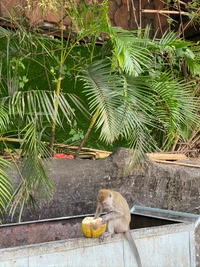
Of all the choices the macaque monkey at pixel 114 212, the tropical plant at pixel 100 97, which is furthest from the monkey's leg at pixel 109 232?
the tropical plant at pixel 100 97

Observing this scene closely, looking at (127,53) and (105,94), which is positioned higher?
(127,53)

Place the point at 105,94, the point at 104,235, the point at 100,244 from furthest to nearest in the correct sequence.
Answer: the point at 105,94 < the point at 104,235 < the point at 100,244

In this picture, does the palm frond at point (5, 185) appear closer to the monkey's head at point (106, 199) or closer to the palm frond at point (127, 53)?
the monkey's head at point (106, 199)

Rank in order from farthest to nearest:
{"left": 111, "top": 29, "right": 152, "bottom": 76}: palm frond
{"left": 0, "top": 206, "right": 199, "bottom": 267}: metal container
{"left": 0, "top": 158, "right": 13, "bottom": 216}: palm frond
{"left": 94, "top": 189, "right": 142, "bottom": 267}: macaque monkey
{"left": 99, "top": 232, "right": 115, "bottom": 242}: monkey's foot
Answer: {"left": 111, "top": 29, "right": 152, "bottom": 76}: palm frond < {"left": 0, "top": 158, "right": 13, "bottom": 216}: palm frond < {"left": 94, "top": 189, "right": 142, "bottom": 267}: macaque monkey < {"left": 99, "top": 232, "right": 115, "bottom": 242}: monkey's foot < {"left": 0, "top": 206, "right": 199, "bottom": 267}: metal container

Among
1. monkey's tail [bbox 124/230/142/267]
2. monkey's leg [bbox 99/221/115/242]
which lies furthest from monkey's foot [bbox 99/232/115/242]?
monkey's tail [bbox 124/230/142/267]

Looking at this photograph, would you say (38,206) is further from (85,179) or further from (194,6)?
(194,6)

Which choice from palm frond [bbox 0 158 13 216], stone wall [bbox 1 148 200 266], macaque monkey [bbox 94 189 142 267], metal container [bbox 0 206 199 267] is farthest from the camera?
stone wall [bbox 1 148 200 266]

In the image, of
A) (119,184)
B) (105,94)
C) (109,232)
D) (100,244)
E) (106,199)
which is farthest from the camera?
(119,184)

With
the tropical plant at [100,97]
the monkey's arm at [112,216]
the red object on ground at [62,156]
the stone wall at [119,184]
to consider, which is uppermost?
the tropical plant at [100,97]

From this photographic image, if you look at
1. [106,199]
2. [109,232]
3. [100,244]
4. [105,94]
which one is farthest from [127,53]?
[100,244]

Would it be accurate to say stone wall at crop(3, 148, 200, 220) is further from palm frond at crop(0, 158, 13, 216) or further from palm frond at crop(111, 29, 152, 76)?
palm frond at crop(111, 29, 152, 76)

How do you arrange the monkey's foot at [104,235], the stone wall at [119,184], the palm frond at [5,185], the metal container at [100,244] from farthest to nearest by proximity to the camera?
the stone wall at [119,184]
the palm frond at [5,185]
the monkey's foot at [104,235]
the metal container at [100,244]

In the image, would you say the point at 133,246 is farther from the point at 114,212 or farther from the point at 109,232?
the point at 114,212

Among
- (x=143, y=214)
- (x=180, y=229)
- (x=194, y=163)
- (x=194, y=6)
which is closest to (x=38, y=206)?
(x=143, y=214)
